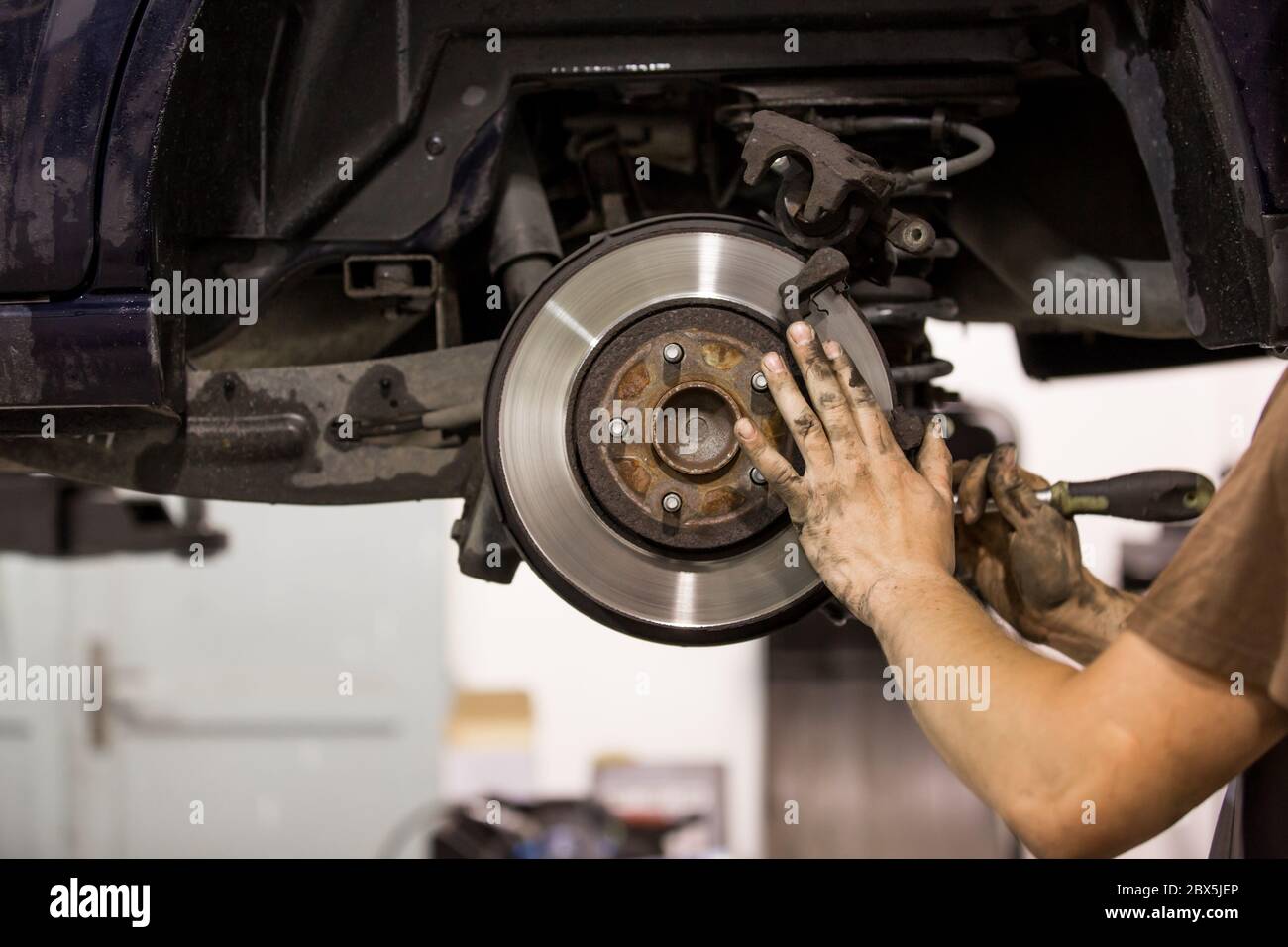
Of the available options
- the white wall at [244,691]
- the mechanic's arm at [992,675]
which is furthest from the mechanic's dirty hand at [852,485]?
the white wall at [244,691]

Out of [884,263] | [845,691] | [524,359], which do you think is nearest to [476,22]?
[524,359]

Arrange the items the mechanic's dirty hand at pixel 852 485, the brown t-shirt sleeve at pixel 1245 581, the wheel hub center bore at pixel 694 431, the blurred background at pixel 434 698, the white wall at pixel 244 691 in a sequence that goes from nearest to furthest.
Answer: the brown t-shirt sleeve at pixel 1245 581 → the mechanic's dirty hand at pixel 852 485 → the wheel hub center bore at pixel 694 431 → the blurred background at pixel 434 698 → the white wall at pixel 244 691

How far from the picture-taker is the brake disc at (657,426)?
0.97m

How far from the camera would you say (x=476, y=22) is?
3.42 ft

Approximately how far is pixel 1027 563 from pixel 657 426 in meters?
0.37

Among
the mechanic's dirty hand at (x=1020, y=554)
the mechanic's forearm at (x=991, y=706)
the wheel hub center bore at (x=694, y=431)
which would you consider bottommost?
the mechanic's forearm at (x=991, y=706)

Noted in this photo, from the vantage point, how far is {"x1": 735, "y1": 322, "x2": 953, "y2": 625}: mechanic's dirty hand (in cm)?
85

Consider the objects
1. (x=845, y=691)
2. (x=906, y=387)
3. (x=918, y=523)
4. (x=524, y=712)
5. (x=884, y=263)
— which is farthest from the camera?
(x=524, y=712)

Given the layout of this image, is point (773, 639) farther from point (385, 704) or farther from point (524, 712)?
point (385, 704)

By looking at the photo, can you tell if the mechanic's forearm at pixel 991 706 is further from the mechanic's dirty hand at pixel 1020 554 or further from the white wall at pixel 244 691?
the white wall at pixel 244 691

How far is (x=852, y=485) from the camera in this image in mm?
876

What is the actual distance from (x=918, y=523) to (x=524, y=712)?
2.60 m

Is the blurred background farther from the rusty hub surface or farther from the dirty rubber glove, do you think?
the rusty hub surface

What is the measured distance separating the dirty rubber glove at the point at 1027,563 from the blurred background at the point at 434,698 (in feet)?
5.94
